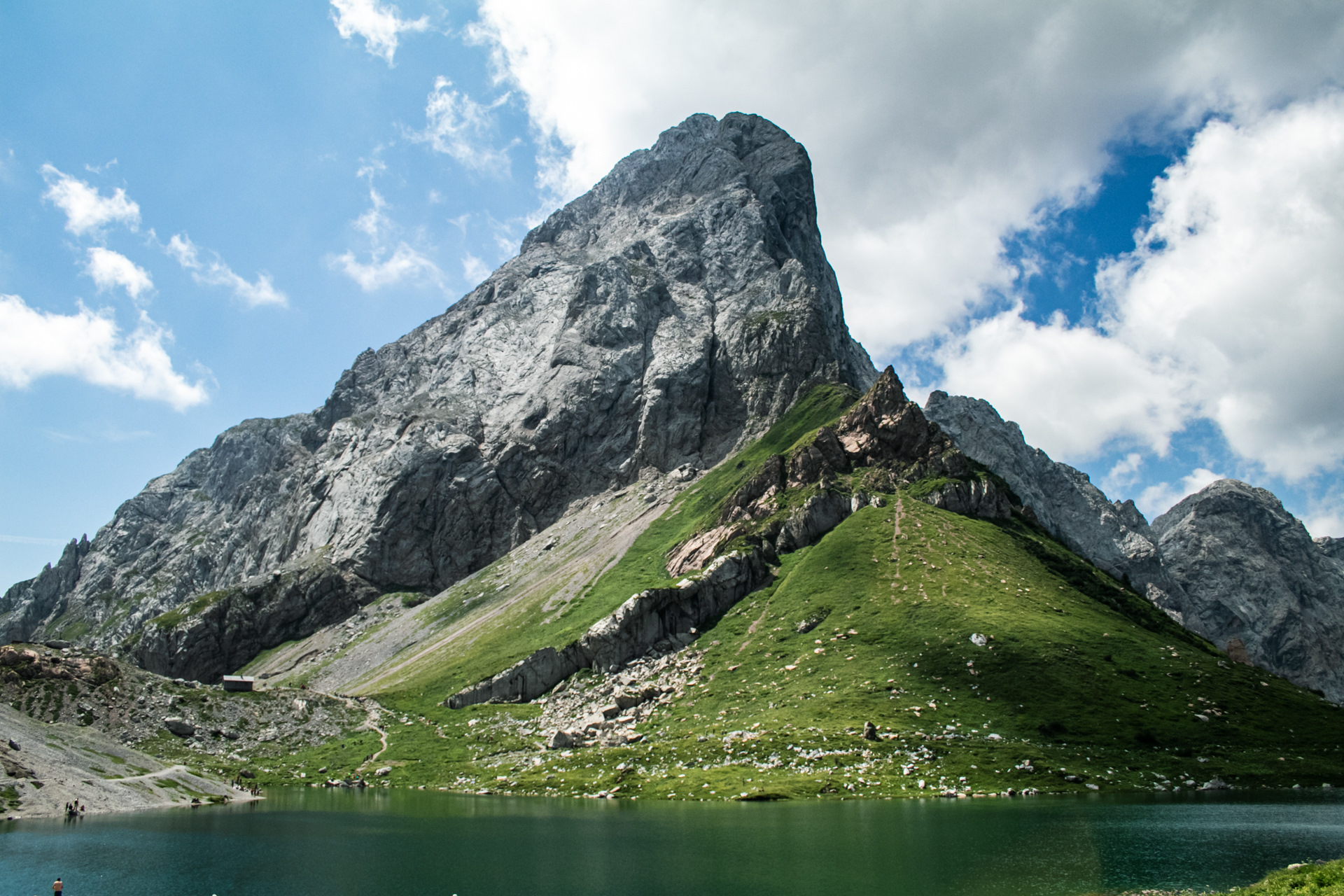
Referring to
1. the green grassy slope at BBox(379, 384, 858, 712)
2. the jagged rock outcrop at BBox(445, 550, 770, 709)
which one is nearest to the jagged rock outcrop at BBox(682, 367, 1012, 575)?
the green grassy slope at BBox(379, 384, 858, 712)

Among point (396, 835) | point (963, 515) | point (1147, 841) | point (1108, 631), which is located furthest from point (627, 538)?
point (1147, 841)

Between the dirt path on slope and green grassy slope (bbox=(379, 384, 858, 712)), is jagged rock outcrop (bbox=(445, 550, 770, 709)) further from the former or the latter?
the dirt path on slope

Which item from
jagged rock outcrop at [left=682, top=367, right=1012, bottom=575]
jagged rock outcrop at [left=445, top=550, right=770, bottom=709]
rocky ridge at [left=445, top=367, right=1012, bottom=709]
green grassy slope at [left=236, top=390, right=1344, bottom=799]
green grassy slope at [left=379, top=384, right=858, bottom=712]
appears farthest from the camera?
jagged rock outcrop at [left=682, top=367, right=1012, bottom=575]

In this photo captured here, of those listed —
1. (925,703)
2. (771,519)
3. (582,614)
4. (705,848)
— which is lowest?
(705,848)

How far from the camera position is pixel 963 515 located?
141875 millimetres

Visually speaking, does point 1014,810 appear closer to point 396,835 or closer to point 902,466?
point 396,835

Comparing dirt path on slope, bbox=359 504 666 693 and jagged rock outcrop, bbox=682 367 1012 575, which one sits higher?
jagged rock outcrop, bbox=682 367 1012 575

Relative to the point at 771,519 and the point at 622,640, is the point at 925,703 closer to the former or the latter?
the point at 622,640

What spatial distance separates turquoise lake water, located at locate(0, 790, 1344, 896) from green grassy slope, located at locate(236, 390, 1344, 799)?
8533mm

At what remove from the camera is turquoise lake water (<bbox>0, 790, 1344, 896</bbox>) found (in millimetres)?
38875

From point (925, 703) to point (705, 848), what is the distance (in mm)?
48862

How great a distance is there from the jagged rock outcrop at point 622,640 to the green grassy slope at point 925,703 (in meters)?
4.52

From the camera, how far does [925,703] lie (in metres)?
86.8

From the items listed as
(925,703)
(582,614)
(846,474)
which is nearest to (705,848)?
(925,703)
